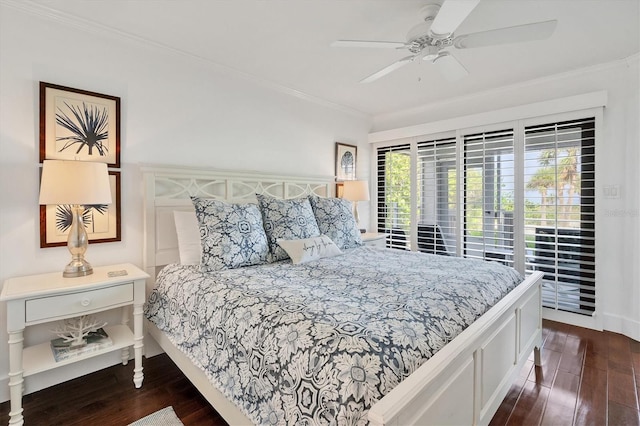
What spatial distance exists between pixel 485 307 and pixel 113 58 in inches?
119

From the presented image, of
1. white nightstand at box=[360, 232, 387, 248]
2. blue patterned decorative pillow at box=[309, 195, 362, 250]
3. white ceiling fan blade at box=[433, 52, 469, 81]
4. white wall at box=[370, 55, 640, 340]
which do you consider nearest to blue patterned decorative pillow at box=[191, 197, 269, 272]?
blue patterned decorative pillow at box=[309, 195, 362, 250]

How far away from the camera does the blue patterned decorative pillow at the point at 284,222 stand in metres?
2.54

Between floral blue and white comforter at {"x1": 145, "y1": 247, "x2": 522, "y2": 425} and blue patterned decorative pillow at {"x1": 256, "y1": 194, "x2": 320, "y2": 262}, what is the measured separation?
229 millimetres

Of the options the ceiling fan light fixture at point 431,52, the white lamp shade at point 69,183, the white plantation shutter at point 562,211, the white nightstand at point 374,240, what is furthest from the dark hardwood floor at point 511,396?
the ceiling fan light fixture at point 431,52

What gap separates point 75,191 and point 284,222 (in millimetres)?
1389

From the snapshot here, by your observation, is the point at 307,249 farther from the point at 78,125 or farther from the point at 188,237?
the point at 78,125

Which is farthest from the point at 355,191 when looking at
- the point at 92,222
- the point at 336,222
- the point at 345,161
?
the point at 92,222

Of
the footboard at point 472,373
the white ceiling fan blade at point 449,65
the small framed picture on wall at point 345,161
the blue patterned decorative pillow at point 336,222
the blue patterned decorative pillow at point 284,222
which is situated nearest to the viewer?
the footboard at point 472,373

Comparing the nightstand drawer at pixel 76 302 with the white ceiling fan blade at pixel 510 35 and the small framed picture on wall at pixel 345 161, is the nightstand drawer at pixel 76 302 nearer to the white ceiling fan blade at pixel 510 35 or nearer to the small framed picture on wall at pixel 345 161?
the white ceiling fan blade at pixel 510 35

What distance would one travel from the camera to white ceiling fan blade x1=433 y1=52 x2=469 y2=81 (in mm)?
2145

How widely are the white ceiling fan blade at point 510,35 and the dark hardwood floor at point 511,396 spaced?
2131 millimetres

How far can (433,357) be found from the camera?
3.92 feet

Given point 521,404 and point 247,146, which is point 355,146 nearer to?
point 247,146

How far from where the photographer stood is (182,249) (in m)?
2.39
